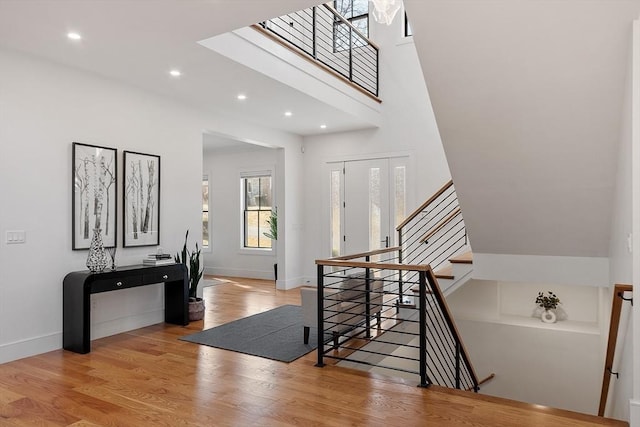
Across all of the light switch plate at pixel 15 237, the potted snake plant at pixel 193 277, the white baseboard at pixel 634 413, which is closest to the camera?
the white baseboard at pixel 634 413

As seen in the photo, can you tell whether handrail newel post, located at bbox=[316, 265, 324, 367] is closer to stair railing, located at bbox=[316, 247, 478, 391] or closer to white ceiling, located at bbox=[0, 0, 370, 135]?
stair railing, located at bbox=[316, 247, 478, 391]

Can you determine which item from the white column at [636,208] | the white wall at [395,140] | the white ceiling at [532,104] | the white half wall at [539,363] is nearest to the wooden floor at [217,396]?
the white column at [636,208]

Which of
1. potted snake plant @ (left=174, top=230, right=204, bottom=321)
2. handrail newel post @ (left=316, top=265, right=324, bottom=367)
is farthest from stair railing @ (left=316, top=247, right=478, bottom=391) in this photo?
potted snake plant @ (left=174, top=230, right=204, bottom=321)

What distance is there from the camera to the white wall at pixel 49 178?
3.88 metres

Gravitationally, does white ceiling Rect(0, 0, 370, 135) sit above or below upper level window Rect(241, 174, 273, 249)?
above

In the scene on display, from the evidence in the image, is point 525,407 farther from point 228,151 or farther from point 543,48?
point 228,151

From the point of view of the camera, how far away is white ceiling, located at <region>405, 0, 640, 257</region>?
2.87m

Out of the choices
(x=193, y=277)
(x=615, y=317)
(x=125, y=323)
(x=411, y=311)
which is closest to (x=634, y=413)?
(x=615, y=317)

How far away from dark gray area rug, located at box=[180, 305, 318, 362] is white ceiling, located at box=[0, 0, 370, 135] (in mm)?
2709

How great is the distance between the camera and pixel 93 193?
14.9ft

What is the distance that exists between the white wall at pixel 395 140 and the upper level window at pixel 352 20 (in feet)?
1.21

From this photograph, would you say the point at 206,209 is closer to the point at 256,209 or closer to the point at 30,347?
the point at 256,209

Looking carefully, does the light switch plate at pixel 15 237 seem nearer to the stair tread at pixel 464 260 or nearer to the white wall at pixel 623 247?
the stair tread at pixel 464 260

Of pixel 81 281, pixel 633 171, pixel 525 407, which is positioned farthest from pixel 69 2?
pixel 525 407
